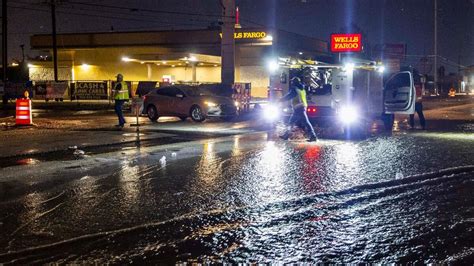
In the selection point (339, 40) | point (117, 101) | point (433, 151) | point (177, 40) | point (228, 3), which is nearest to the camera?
point (433, 151)

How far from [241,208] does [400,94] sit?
1332cm

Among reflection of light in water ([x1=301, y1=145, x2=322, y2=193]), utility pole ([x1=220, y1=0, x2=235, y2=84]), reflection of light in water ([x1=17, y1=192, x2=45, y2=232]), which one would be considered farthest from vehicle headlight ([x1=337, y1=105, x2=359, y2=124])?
utility pole ([x1=220, y1=0, x2=235, y2=84])

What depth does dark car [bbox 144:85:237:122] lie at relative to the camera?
2284 cm

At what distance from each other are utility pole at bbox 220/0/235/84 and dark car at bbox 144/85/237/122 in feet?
23.3

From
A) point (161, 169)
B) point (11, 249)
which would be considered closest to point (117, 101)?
point (161, 169)

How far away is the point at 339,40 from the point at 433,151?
29257 millimetres

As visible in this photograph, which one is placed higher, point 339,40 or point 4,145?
point 339,40

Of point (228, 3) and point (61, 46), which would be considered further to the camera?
point (61, 46)

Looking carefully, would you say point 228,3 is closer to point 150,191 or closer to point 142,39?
point 150,191

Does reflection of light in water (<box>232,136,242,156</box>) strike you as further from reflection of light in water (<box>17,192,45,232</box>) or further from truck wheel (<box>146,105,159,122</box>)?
truck wheel (<box>146,105,159,122</box>)

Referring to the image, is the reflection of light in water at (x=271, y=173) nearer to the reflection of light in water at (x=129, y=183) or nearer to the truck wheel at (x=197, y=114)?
the reflection of light in water at (x=129, y=183)

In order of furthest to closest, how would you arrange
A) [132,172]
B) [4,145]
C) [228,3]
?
1. [228,3]
2. [4,145]
3. [132,172]

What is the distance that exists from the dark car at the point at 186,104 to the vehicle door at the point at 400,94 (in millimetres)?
6747

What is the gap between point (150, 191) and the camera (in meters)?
8.51
